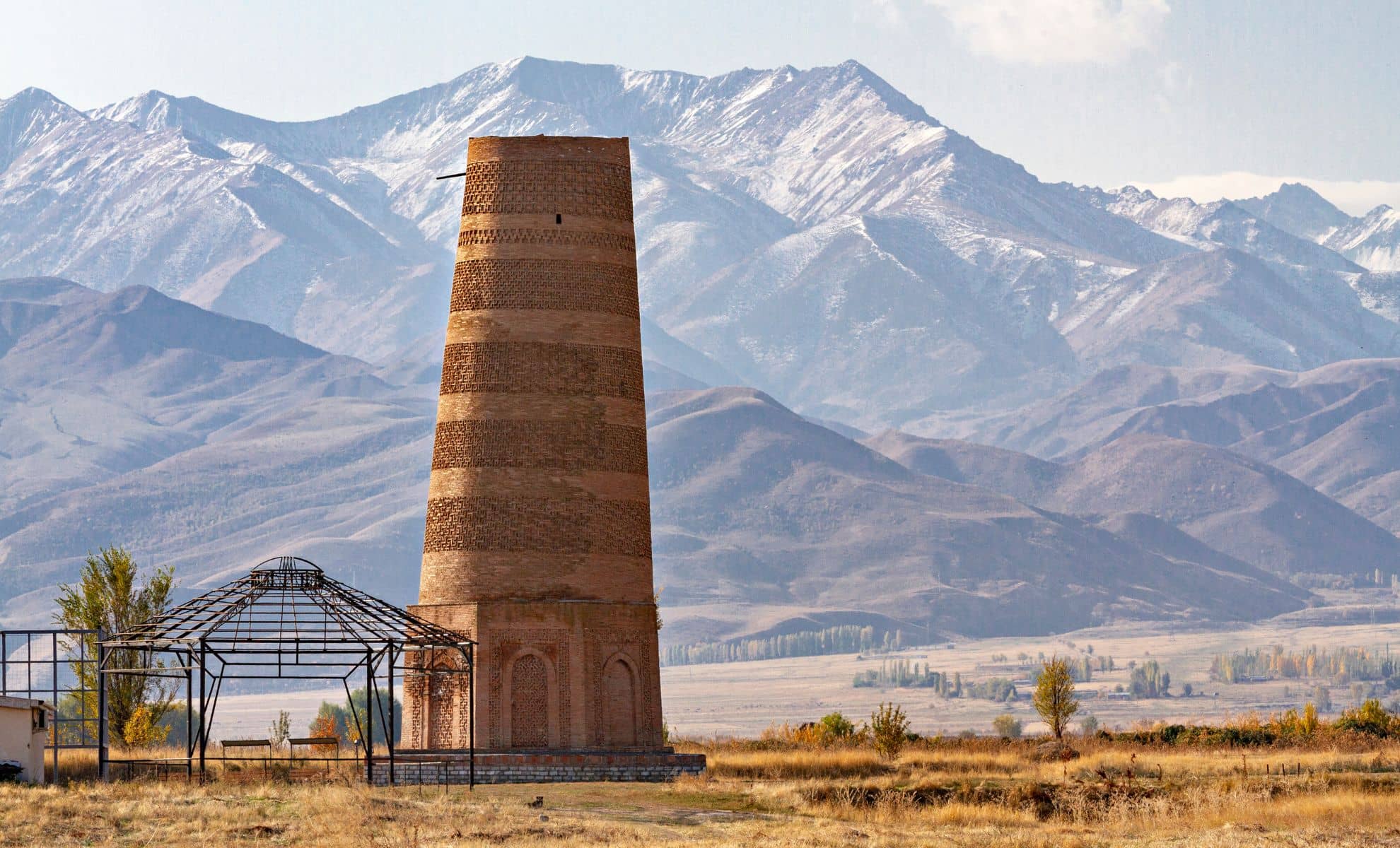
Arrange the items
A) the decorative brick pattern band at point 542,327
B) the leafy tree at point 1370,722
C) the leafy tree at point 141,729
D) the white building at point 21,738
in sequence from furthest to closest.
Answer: the leafy tree at point 1370,722 < the leafy tree at point 141,729 < the decorative brick pattern band at point 542,327 < the white building at point 21,738

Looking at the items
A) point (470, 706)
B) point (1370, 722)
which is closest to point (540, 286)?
point (470, 706)

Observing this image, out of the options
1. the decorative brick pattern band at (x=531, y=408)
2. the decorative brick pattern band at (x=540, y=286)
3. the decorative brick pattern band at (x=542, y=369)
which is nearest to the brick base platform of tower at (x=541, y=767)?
the decorative brick pattern band at (x=531, y=408)

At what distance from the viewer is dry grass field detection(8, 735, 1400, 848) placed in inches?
1307

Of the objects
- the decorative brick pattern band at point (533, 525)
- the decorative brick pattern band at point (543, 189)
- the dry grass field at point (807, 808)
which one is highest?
the decorative brick pattern band at point (543, 189)

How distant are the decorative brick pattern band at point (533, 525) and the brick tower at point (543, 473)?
36 mm

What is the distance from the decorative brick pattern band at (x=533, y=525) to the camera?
163ft

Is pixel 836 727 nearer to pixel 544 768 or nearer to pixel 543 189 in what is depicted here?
pixel 544 768

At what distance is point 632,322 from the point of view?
5231 centimetres

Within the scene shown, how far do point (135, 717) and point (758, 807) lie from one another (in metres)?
21.4

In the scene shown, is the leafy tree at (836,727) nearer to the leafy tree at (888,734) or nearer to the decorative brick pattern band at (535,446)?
the leafy tree at (888,734)

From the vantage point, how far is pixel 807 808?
130ft

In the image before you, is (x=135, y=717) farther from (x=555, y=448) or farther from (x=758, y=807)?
(x=758, y=807)

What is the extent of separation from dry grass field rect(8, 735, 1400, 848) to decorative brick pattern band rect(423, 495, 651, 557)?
19.6 feet

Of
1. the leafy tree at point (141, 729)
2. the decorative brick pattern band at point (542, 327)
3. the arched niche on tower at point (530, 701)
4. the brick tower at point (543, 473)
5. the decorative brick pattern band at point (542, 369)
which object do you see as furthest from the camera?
the leafy tree at point (141, 729)
